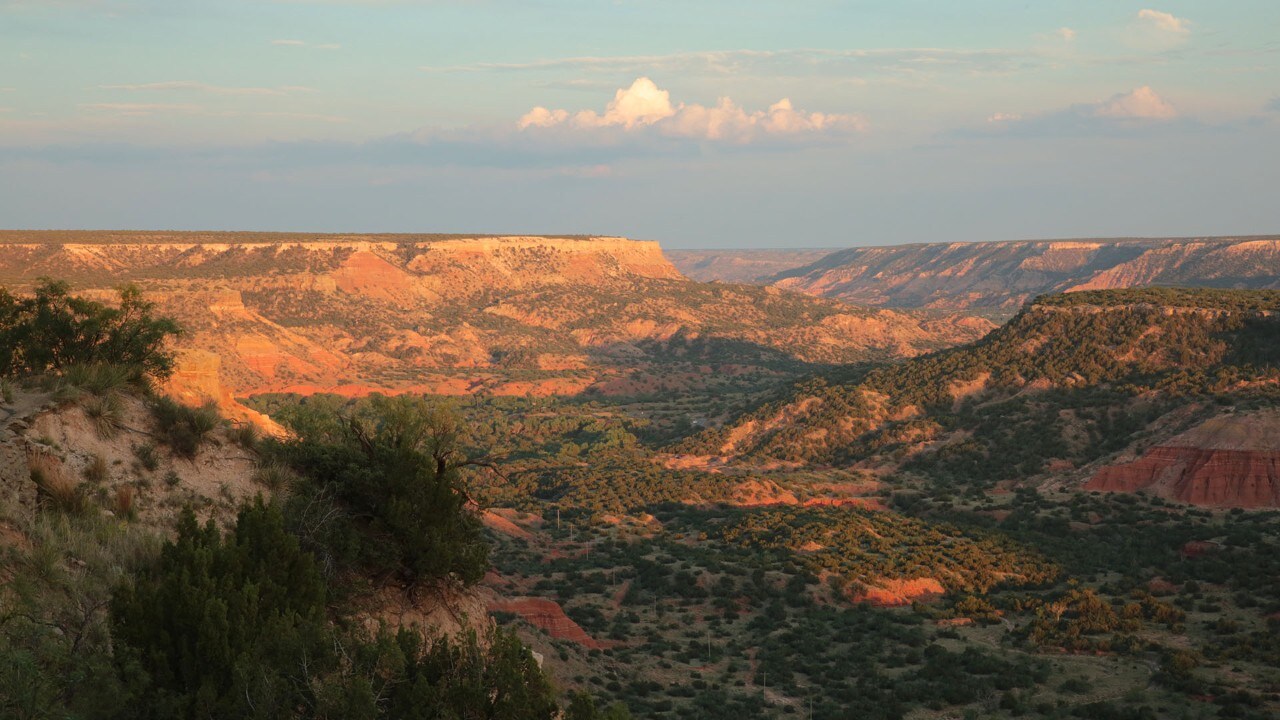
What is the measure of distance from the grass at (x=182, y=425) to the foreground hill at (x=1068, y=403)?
200 feet

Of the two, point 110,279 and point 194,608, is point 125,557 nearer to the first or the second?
point 194,608

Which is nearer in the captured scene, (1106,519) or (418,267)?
(1106,519)

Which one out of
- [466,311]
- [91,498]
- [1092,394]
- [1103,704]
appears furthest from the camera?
[466,311]

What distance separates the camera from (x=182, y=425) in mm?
19031

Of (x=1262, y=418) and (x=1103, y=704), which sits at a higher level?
(x=1262, y=418)

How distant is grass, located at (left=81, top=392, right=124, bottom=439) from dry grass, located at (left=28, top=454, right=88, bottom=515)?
1792 millimetres

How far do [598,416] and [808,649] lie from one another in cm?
7652

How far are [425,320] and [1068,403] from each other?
4483 inches

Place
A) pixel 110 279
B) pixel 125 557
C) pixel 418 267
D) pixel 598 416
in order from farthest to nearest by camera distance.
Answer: pixel 418 267, pixel 110 279, pixel 598 416, pixel 125 557

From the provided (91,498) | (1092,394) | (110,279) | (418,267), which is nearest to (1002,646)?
(91,498)

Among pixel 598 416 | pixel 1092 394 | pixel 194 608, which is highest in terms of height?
pixel 194 608

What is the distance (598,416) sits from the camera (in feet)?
378

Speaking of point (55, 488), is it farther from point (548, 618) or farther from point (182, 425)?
point (548, 618)

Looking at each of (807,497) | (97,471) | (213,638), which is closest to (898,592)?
(807,497)
